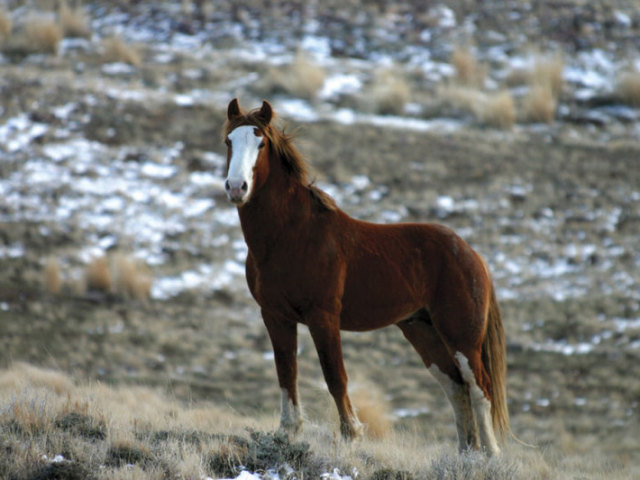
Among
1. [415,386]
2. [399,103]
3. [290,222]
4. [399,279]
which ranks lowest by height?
[415,386]

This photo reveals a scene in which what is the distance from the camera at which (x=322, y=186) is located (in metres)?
13.9

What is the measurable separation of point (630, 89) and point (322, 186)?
294 inches

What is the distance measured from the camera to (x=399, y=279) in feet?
17.2

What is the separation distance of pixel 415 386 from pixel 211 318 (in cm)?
322

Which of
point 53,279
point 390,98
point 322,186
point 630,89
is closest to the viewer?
point 53,279

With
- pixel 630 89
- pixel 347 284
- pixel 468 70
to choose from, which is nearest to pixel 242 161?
pixel 347 284

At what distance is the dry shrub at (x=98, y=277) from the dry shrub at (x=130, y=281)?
125mm

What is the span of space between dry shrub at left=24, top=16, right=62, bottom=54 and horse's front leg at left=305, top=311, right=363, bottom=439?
48.2ft

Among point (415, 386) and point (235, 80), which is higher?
Answer: point (235, 80)

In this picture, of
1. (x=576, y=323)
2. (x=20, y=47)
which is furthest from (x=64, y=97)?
(x=576, y=323)

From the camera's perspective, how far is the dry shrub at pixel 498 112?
15.7 meters

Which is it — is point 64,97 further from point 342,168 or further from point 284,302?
point 284,302

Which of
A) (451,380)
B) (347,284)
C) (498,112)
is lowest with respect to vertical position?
(498,112)

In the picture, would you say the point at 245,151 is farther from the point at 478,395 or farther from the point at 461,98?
the point at 461,98
